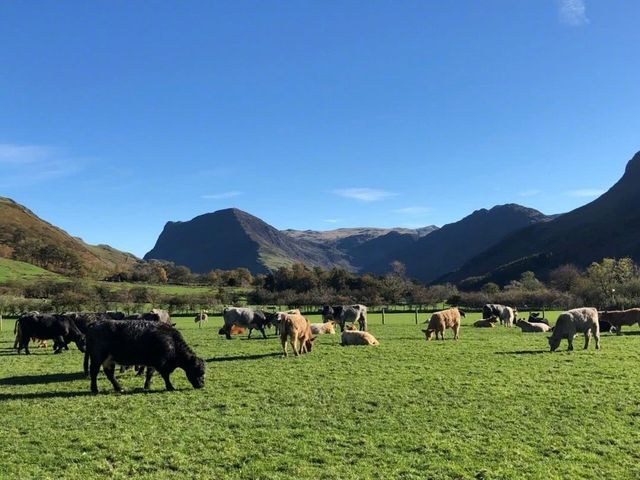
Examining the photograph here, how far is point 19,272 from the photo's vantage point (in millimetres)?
137500

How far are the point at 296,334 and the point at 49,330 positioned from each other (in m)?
12.9

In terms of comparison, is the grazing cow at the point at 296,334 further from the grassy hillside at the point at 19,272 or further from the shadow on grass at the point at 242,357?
the grassy hillside at the point at 19,272

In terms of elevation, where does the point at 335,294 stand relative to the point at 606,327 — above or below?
above

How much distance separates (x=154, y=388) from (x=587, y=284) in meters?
97.1

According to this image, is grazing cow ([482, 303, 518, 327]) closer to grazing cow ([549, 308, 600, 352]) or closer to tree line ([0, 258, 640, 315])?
grazing cow ([549, 308, 600, 352])

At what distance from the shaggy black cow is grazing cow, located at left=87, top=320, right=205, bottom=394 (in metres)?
11.7

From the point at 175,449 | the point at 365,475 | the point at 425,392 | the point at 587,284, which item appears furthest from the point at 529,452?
the point at 587,284

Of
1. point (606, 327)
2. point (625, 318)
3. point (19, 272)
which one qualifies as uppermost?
point (19, 272)

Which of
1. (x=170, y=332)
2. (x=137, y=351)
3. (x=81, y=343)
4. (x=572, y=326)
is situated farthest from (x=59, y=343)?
(x=572, y=326)

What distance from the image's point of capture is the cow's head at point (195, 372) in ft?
49.2

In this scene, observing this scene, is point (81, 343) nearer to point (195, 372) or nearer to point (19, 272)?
point (195, 372)

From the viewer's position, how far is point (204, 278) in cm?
17500

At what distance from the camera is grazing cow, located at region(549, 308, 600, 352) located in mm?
22328

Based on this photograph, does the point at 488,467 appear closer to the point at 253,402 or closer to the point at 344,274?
the point at 253,402
